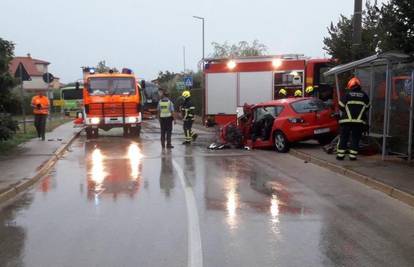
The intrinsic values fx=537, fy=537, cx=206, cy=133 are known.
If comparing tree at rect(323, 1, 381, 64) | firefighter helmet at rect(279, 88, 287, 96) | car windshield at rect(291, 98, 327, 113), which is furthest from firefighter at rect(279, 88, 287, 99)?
car windshield at rect(291, 98, 327, 113)

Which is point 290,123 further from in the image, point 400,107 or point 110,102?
point 110,102

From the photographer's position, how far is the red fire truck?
2216 centimetres

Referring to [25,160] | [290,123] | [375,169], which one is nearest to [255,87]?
[290,123]

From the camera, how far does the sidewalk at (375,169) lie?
9298 mm

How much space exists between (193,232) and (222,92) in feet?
55.8

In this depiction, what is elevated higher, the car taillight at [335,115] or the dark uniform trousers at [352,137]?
the car taillight at [335,115]

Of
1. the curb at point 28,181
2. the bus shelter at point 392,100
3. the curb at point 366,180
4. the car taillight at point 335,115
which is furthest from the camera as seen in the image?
the car taillight at point 335,115

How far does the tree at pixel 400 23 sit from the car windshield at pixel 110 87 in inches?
500

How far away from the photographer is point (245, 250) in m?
5.85

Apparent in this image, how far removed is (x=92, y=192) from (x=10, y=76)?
690 cm

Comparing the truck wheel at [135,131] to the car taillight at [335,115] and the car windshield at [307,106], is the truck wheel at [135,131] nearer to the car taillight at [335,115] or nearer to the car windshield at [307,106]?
the car windshield at [307,106]

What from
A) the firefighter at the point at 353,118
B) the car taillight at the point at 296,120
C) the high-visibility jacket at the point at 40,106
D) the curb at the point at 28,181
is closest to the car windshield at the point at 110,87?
the high-visibility jacket at the point at 40,106

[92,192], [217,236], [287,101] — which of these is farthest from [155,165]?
[217,236]

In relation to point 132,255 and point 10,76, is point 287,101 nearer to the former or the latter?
point 10,76
